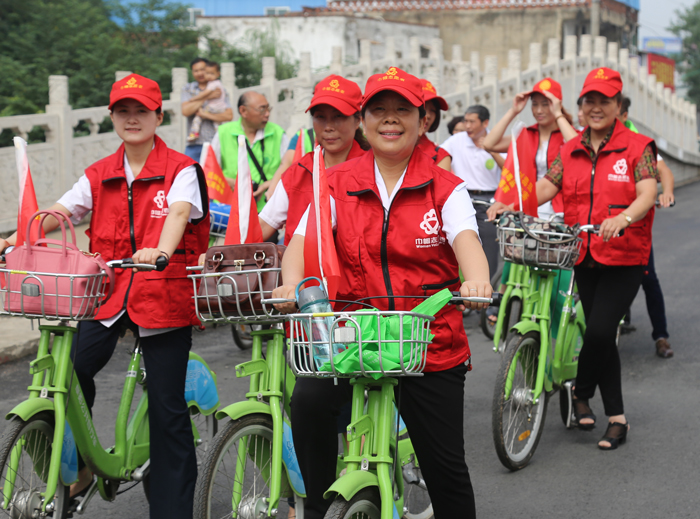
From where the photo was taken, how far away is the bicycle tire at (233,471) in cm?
358

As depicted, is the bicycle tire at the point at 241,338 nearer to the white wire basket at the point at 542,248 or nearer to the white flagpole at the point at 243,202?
the white wire basket at the point at 542,248

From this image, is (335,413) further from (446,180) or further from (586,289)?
(586,289)

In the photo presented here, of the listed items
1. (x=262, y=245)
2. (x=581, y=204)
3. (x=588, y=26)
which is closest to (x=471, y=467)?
(x=581, y=204)

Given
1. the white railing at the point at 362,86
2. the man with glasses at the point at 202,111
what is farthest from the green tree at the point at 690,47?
the man with glasses at the point at 202,111

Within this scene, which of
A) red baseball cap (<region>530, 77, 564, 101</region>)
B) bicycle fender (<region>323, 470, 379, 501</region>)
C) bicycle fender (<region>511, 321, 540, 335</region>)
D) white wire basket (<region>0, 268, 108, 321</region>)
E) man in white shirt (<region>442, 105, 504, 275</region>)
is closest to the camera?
bicycle fender (<region>323, 470, 379, 501</region>)

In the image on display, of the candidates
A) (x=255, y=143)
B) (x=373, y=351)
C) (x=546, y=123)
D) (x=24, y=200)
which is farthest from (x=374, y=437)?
(x=255, y=143)

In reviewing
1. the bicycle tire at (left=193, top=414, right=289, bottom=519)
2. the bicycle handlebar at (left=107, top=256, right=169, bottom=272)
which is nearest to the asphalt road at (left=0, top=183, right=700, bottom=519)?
the bicycle tire at (left=193, top=414, right=289, bottom=519)

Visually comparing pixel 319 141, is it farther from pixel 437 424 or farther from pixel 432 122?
pixel 432 122

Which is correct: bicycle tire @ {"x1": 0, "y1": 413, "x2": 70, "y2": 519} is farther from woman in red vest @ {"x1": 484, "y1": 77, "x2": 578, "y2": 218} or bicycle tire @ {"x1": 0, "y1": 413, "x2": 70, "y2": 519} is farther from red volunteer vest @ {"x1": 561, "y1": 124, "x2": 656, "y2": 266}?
woman in red vest @ {"x1": 484, "y1": 77, "x2": 578, "y2": 218}

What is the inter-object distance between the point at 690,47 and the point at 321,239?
5434cm

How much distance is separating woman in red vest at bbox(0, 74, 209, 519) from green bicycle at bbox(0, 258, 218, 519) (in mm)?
159

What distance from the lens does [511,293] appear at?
624 cm

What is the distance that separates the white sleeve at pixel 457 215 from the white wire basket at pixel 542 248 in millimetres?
1946

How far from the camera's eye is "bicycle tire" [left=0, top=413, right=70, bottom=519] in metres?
3.60
